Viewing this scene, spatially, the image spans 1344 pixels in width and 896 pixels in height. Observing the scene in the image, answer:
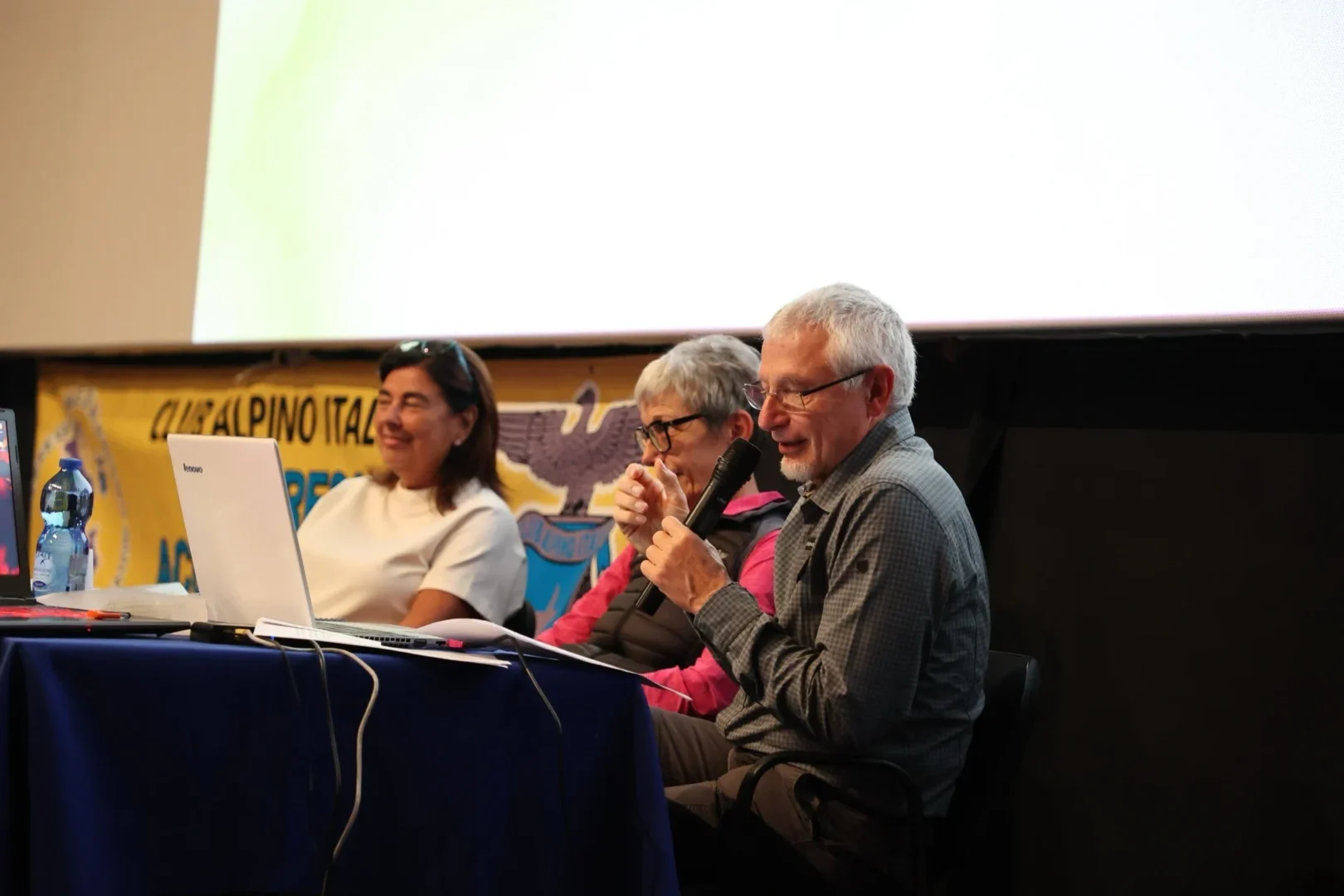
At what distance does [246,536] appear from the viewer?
1448mm

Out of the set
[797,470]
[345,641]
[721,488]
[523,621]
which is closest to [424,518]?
[523,621]

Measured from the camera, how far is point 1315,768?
1.95 meters

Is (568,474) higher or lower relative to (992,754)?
higher

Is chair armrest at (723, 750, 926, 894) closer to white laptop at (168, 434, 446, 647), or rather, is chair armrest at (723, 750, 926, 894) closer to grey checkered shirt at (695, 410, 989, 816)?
grey checkered shirt at (695, 410, 989, 816)

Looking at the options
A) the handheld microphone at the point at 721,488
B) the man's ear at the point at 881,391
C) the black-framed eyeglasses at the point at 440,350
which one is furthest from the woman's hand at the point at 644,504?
the black-framed eyeglasses at the point at 440,350

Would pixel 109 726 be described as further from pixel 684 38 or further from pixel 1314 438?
pixel 684 38

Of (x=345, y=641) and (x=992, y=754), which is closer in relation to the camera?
(x=345, y=641)

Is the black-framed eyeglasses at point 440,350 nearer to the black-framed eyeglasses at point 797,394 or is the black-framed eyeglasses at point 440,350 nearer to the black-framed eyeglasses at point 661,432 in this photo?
the black-framed eyeglasses at point 661,432

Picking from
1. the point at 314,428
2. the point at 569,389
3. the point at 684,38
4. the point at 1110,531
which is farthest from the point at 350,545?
the point at 1110,531

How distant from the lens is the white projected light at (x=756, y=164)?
6.49ft

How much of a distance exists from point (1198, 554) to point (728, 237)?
3.81ft

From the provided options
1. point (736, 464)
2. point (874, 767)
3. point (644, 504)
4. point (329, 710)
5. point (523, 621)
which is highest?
point (736, 464)

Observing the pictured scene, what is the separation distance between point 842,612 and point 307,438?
2.46 m

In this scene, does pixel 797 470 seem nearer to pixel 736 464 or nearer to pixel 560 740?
pixel 736 464
